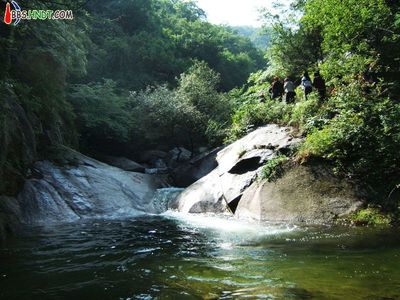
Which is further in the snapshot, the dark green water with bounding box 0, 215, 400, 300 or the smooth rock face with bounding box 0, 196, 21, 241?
the smooth rock face with bounding box 0, 196, 21, 241

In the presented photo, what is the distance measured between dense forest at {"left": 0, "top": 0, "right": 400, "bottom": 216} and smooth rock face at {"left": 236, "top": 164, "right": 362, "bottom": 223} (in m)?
0.55

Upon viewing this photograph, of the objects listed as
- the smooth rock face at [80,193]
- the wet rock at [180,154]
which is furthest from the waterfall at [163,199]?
the wet rock at [180,154]

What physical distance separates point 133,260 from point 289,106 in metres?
12.3

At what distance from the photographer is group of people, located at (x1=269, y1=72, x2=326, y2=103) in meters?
16.3

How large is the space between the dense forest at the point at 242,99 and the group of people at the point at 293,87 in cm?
39

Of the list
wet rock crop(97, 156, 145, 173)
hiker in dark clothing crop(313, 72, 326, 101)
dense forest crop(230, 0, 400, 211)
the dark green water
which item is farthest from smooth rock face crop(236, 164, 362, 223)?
wet rock crop(97, 156, 145, 173)

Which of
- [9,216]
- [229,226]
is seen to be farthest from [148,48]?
[229,226]

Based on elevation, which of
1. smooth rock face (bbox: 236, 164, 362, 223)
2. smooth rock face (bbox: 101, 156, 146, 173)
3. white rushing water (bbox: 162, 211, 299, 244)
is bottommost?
white rushing water (bbox: 162, 211, 299, 244)

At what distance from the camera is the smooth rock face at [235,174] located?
1394cm

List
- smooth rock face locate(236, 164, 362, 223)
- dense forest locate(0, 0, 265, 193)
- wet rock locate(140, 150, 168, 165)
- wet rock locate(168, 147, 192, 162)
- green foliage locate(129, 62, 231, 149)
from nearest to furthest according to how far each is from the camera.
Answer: smooth rock face locate(236, 164, 362, 223)
dense forest locate(0, 0, 265, 193)
green foliage locate(129, 62, 231, 149)
wet rock locate(168, 147, 192, 162)
wet rock locate(140, 150, 168, 165)

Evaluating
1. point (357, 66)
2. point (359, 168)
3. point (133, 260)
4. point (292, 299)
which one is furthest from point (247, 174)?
point (292, 299)

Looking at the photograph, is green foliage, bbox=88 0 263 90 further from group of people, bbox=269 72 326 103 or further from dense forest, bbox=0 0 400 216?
group of people, bbox=269 72 326 103

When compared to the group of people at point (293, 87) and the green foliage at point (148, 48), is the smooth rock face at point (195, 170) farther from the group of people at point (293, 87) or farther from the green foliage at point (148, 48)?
the green foliage at point (148, 48)

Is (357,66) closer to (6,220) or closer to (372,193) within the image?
(372,193)
